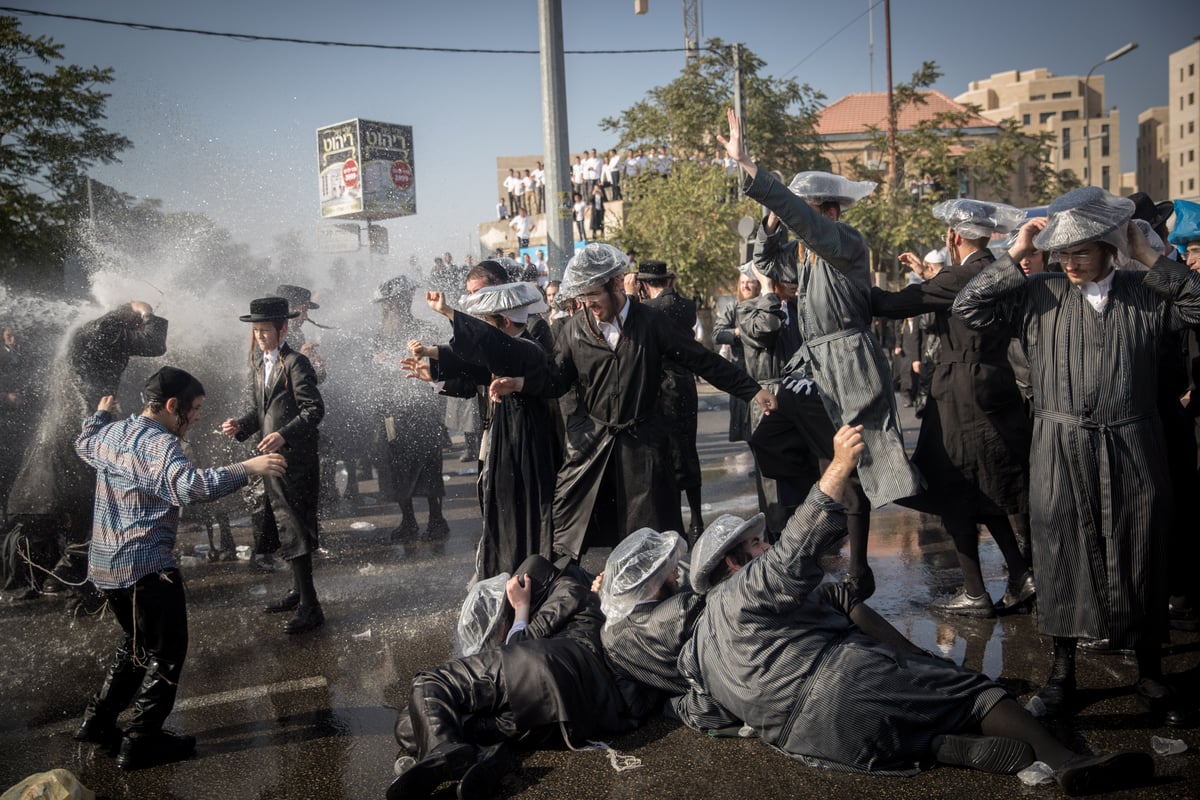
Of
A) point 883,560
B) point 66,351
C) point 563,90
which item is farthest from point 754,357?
point 563,90

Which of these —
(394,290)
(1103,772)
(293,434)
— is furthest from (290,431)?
(1103,772)

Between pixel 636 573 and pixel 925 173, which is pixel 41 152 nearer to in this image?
pixel 636 573

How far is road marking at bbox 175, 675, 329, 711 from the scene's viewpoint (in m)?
4.59

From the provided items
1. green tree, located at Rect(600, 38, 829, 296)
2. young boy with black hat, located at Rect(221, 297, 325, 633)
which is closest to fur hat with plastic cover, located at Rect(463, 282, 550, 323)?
young boy with black hat, located at Rect(221, 297, 325, 633)

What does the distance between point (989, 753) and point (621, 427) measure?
2.38m

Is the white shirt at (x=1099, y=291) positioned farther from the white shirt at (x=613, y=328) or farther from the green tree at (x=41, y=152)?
the green tree at (x=41, y=152)

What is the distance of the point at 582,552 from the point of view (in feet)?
17.0

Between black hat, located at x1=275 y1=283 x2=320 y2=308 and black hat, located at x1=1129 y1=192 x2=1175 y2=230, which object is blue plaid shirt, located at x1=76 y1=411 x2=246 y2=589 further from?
black hat, located at x1=1129 y1=192 x2=1175 y2=230

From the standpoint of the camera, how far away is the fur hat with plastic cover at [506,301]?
5352mm

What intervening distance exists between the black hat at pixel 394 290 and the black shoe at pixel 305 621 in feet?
9.80

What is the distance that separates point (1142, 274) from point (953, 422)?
1.38 metres

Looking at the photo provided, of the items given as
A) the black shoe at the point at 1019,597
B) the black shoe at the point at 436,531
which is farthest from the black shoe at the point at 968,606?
the black shoe at the point at 436,531

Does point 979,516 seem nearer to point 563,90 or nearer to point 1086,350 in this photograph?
point 1086,350

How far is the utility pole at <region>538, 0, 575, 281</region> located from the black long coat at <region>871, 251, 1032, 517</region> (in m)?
6.32
